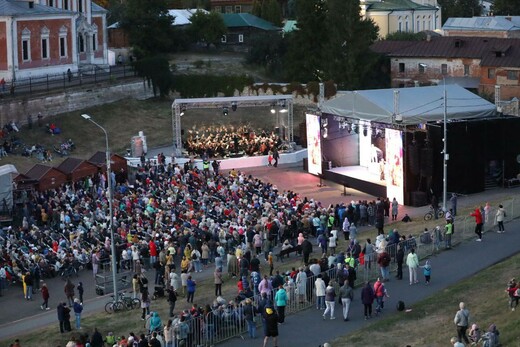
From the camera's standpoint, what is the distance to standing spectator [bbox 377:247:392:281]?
94.9 ft

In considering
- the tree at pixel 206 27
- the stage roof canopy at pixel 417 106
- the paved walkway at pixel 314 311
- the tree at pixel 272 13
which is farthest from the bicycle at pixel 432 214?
the tree at pixel 272 13

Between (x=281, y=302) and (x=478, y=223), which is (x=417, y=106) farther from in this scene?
(x=281, y=302)

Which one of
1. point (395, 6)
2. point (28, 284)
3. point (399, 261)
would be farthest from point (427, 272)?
point (395, 6)

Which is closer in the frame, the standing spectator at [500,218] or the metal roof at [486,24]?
the standing spectator at [500,218]

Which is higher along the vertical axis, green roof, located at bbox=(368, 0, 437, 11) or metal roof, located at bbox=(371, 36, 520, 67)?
green roof, located at bbox=(368, 0, 437, 11)

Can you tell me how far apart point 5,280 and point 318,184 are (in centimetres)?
1917

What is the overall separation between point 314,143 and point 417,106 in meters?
7.61

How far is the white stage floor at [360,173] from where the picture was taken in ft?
153

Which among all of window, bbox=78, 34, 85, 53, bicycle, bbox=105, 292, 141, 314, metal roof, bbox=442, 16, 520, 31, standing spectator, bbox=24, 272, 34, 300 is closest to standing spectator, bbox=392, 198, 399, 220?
bicycle, bbox=105, 292, 141, 314

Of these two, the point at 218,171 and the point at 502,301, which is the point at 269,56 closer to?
the point at 218,171

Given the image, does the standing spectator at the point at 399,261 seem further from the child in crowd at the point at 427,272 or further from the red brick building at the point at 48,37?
the red brick building at the point at 48,37

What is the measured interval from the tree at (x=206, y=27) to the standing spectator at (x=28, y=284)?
167 ft

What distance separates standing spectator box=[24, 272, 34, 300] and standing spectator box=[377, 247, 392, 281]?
10702mm

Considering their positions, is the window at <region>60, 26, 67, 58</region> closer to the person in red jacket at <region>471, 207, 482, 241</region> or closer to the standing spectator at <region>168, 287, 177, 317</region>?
the person in red jacket at <region>471, 207, 482, 241</region>
